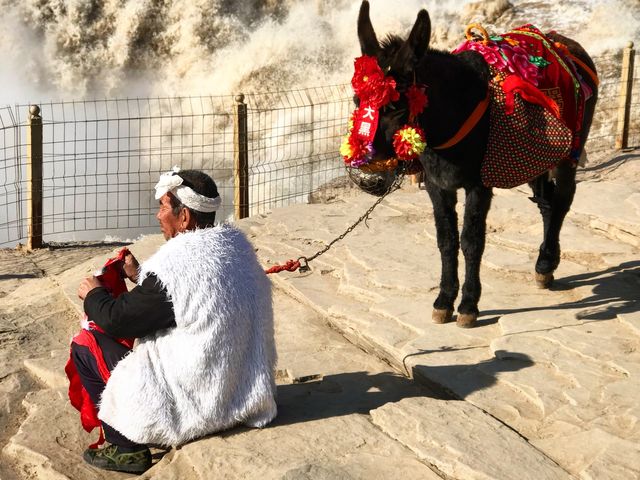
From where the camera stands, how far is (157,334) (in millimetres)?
3941

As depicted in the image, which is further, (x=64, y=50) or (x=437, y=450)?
(x=64, y=50)

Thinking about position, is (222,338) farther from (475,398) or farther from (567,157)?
(567,157)

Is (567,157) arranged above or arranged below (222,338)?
above

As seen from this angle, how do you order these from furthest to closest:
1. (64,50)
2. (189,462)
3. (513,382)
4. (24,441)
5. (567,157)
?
(64,50), (567,157), (513,382), (24,441), (189,462)

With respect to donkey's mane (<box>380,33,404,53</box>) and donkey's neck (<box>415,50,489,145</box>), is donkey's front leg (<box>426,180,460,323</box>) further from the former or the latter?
donkey's mane (<box>380,33,404,53</box>)

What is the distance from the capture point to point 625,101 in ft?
37.5

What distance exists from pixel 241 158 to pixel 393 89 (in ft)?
15.5

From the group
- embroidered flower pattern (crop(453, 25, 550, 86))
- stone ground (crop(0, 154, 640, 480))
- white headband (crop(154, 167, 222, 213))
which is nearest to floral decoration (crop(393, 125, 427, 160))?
embroidered flower pattern (crop(453, 25, 550, 86))

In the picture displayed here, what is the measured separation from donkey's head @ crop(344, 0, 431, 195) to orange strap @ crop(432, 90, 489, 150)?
0.41 meters

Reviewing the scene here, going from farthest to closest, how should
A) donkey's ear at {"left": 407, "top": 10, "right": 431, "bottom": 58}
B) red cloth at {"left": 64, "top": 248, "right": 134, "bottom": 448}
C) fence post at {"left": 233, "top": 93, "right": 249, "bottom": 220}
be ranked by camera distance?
fence post at {"left": 233, "top": 93, "right": 249, "bottom": 220}, donkey's ear at {"left": 407, "top": 10, "right": 431, "bottom": 58}, red cloth at {"left": 64, "top": 248, "right": 134, "bottom": 448}

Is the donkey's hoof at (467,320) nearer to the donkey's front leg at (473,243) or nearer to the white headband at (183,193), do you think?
the donkey's front leg at (473,243)

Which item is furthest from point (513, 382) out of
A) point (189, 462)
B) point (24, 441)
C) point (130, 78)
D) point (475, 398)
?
point (130, 78)

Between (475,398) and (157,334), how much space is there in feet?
5.72

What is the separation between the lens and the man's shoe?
13.2ft
